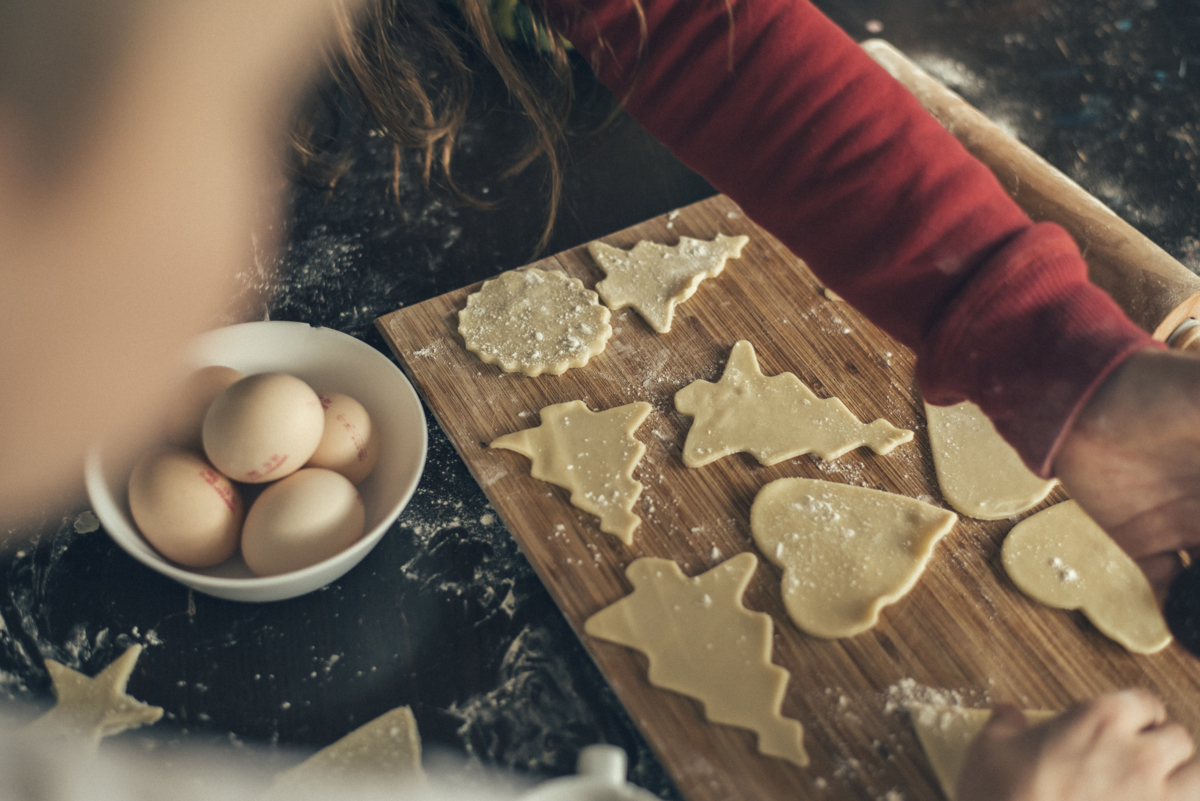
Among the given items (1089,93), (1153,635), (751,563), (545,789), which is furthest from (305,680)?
(1089,93)

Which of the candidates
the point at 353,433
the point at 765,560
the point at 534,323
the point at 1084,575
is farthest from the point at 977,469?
the point at 353,433

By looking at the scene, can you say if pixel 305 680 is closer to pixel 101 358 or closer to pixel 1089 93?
pixel 101 358

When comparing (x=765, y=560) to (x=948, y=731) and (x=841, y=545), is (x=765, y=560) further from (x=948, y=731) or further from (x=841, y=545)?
(x=948, y=731)

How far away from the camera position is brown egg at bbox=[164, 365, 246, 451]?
0.68 meters

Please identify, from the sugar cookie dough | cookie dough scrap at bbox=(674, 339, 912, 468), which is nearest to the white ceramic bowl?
cookie dough scrap at bbox=(674, 339, 912, 468)

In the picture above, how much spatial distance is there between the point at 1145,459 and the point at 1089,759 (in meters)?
0.22

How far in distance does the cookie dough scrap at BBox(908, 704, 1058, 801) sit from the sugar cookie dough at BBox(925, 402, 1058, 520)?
185mm

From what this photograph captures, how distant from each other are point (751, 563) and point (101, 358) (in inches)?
20.2

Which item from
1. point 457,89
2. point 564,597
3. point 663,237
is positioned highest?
point 457,89

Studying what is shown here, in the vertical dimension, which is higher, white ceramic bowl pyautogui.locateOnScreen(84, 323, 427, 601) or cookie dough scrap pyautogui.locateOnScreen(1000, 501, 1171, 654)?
cookie dough scrap pyautogui.locateOnScreen(1000, 501, 1171, 654)

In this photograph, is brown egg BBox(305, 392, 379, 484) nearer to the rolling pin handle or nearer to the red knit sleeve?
the red knit sleeve

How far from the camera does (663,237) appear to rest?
97 centimetres

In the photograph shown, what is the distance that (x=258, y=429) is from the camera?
0.63 meters

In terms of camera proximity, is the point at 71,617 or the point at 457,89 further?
the point at 457,89
